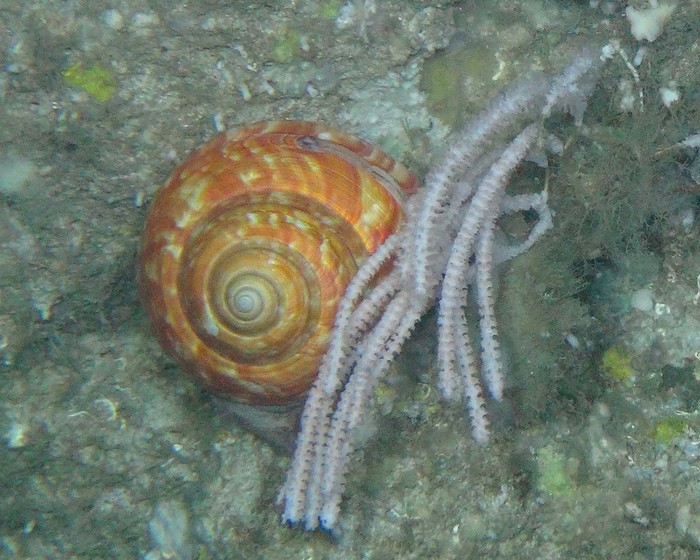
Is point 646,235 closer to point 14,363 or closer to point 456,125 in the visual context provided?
point 456,125

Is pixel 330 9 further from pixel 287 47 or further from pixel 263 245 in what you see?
pixel 263 245

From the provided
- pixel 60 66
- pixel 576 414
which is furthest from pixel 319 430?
pixel 60 66

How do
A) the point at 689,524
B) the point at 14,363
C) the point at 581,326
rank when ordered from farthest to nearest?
the point at 14,363 < the point at 581,326 < the point at 689,524

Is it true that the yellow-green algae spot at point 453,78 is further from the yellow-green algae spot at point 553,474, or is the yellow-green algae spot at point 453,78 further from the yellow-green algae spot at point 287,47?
the yellow-green algae spot at point 553,474

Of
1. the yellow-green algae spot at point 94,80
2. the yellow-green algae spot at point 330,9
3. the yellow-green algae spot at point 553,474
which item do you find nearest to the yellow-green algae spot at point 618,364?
the yellow-green algae spot at point 553,474

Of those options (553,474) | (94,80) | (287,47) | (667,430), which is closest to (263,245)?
(287,47)

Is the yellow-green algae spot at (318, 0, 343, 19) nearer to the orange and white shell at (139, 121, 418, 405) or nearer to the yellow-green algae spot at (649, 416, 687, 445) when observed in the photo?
the orange and white shell at (139, 121, 418, 405)

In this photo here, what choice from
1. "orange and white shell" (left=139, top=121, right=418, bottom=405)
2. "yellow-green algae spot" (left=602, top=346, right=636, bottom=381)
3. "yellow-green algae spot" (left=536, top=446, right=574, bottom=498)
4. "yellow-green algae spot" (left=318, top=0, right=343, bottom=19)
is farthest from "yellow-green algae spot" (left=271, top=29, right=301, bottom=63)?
"yellow-green algae spot" (left=536, top=446, right=574, bottom=498)
